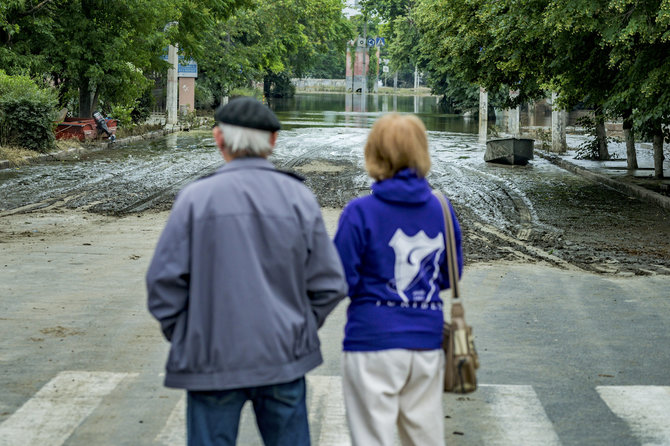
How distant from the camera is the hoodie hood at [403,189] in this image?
3613 millimetres

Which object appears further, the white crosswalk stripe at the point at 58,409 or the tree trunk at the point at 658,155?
the tree trunk at the point at 658,155

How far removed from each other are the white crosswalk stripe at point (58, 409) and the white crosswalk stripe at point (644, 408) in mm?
3163

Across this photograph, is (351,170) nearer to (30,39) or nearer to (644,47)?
(644,47)

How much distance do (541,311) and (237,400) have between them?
5562mm

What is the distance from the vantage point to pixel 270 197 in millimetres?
3285

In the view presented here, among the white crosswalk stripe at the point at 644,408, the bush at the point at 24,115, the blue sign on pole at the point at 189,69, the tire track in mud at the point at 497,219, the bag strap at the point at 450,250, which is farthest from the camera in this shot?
the blue sign on pole at the point at 189,69

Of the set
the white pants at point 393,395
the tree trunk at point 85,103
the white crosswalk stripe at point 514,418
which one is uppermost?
the tree trunk at point 85,103

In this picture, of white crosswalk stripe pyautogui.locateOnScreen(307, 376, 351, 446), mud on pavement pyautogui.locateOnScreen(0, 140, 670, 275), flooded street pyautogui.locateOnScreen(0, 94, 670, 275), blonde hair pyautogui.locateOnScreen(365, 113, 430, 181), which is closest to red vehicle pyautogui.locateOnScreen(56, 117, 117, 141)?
flooded street pyautogui.locateOnScreen(0, 94, 670, 275)

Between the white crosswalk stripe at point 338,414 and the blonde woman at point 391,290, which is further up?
the blonde woman at point 391,290

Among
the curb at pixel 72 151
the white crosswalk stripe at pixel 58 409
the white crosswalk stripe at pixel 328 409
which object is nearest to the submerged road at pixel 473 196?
the curb at pixel 72 151

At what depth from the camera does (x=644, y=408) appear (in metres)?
5.65

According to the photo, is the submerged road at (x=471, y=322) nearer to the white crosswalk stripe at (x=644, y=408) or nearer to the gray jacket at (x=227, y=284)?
the white crosswalk stripe at (x=644, y=408)

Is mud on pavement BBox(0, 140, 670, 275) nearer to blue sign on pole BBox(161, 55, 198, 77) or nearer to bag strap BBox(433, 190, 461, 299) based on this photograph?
bag strap BBox(433, 190, 461, 299)

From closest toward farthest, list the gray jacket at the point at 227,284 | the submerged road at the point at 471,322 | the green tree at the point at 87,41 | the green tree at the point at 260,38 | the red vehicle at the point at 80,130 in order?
the gray jacket at the point at 227,284
the submerged road at the point at 471,322
the green tree at the point at 87,41
the red vehicle at the point at 80,130
the green tree at the point at 260,38
